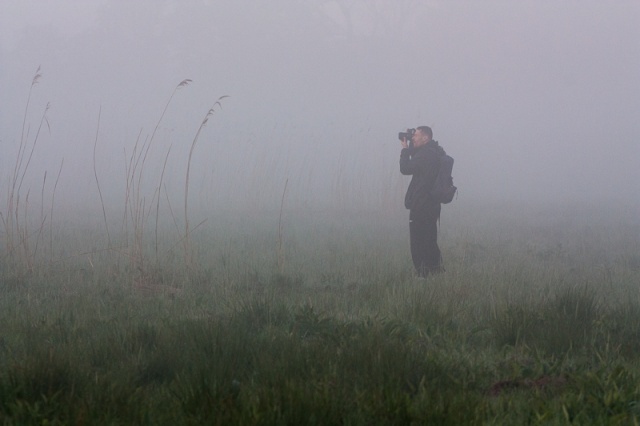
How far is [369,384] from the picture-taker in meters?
3.63

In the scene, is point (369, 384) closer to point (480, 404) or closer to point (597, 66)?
point (480, 404)

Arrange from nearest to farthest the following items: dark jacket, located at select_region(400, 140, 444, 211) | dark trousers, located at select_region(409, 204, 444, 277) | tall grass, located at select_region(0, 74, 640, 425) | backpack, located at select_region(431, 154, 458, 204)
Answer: tall grass, located at select_region(0, 74, 640, 425) < backpack, located at select_region(431, 154, 458, 204) < dark jacket, located at select_region(400, 140, 444, 211) < dark trousers, located at select_region(409, 204, 444, 277)

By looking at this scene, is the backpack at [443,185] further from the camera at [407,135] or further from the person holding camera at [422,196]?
the camera at [407,135]

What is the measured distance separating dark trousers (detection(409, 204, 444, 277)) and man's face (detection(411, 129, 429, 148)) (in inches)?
32.1

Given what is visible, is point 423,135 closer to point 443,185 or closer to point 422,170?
point 422,170

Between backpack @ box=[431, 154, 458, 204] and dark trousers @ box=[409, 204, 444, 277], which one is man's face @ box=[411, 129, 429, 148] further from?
dark trousers @ box=[409, 204, 444, 277]

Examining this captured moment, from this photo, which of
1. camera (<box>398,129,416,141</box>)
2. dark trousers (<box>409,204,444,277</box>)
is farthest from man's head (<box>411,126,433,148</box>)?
dark trousers (<box>409,204,444,277</box>)

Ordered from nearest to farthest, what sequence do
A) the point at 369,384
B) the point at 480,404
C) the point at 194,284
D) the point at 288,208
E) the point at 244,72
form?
the point at 480,404, the point at 369,384, the point at 194,284, the point at 288,208, the point at 244,72

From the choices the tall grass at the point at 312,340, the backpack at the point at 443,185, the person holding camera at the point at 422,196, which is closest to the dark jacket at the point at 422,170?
the person holding camera at the point at 422,196

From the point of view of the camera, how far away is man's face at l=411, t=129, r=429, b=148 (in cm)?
891

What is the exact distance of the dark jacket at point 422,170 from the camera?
8.84 metres

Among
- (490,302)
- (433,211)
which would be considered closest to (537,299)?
(490,302)

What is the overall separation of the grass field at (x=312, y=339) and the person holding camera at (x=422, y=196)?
0.36m

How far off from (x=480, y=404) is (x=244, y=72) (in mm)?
49299
